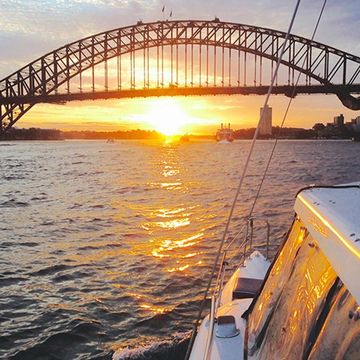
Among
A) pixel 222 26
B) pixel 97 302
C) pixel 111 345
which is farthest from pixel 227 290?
pixel 222 26

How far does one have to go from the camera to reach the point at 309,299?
2.79 meters

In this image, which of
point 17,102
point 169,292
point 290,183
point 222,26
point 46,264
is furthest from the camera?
point 222,26

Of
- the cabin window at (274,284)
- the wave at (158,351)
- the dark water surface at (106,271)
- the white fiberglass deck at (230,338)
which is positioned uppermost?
the cabin window at (274,284)

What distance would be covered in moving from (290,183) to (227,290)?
27.0 metres

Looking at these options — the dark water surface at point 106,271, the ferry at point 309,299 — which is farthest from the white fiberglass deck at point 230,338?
the dark water surface at point 106,271

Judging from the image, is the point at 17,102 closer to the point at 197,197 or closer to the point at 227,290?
the point at 197,197

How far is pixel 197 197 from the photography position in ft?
81.6

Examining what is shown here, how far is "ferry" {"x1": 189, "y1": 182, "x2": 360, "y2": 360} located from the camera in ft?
7.31

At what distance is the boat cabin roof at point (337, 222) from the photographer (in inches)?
84.3

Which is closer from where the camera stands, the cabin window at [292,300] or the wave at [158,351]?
the cabin window at [292,300]

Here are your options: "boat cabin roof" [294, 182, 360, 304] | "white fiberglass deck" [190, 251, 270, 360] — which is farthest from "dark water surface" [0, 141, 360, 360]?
"boat cabin roof" [294, 182, 360, 304]

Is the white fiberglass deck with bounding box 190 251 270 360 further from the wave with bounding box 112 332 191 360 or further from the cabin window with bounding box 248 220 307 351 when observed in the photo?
the wave with bounding box 112 332 191 360

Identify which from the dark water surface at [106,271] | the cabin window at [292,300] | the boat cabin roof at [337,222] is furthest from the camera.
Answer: the dark water surface at [106,271]

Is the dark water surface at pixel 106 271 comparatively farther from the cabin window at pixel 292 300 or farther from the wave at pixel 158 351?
the cabin window at pixel 292 300
